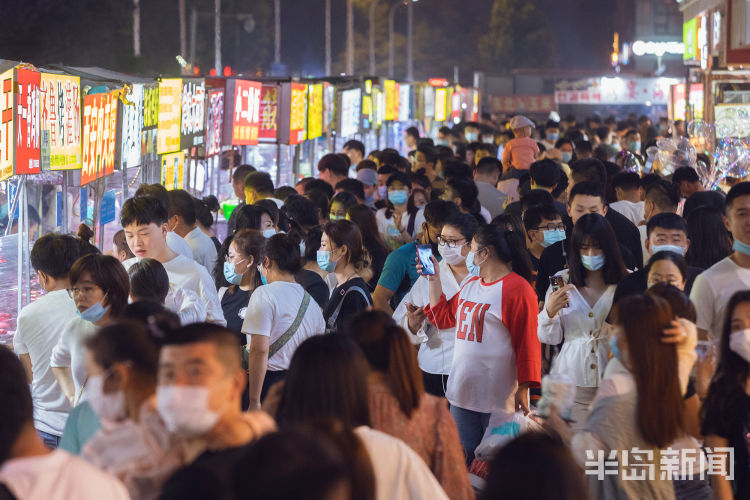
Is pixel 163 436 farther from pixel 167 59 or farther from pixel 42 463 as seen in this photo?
pixel 167 59

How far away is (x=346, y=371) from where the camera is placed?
11.4ft

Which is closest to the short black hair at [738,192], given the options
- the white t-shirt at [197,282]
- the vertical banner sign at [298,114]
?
the white t-shirt at [197,282]

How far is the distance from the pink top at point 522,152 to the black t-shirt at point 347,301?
7.70 metres

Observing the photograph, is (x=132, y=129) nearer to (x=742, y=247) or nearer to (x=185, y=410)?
(x=742, y=247)

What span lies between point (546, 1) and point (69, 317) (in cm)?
10634

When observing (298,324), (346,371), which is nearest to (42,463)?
(346,371)

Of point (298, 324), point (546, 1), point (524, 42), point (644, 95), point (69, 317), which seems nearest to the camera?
point (69, 317)

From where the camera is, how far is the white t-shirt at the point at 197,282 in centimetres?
653

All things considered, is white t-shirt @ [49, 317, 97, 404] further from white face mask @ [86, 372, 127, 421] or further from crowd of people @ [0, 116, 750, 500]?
white face mask @ [86, 372, 127, 421]

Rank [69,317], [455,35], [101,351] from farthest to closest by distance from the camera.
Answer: [455,35] < [69,317] < [101,351]

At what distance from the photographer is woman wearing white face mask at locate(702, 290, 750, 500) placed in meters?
4.22

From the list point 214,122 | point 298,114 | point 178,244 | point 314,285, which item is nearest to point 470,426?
point 314,285

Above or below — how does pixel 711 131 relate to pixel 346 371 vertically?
above

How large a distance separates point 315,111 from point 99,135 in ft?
29.0
